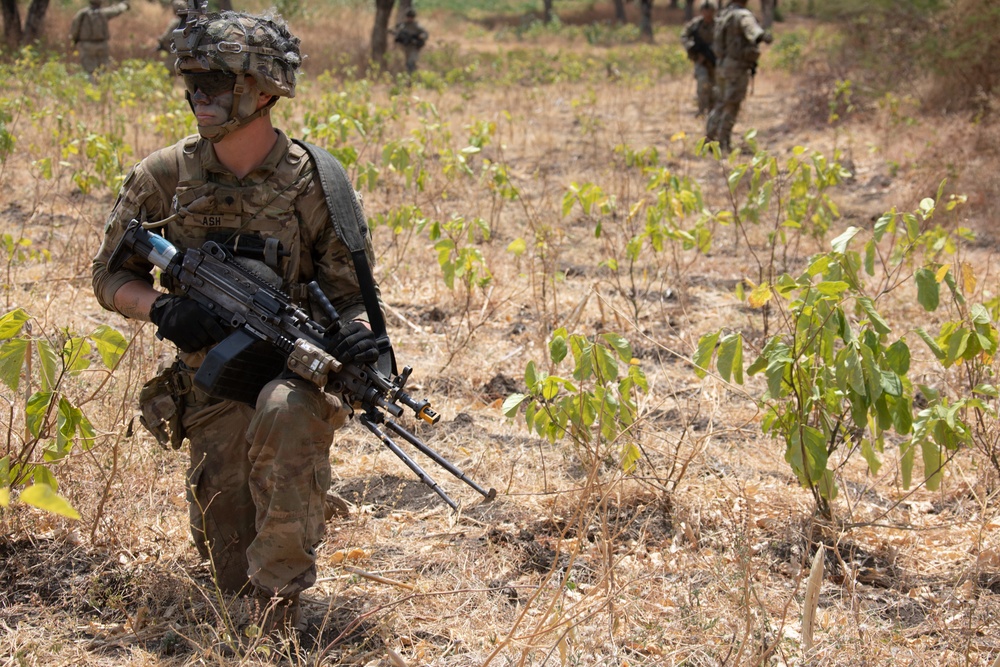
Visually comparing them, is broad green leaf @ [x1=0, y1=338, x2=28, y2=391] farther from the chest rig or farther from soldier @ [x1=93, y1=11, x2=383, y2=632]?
the chest rig

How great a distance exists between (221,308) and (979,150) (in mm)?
7565

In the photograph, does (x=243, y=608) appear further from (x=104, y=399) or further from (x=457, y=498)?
(x=104, y=399)

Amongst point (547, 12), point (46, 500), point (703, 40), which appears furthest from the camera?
point (547, 12)

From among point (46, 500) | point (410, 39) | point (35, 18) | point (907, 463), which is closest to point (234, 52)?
point (46, 500)

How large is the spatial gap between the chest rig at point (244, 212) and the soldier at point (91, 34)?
11997mm

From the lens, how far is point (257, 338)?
7.72 ft

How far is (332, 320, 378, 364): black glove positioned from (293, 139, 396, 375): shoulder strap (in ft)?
0.46

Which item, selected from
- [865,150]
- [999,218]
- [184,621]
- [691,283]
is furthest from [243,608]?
[865,150]

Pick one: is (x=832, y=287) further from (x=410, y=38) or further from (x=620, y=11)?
(x=620, y=11)

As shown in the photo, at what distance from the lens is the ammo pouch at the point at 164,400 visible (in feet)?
8.29

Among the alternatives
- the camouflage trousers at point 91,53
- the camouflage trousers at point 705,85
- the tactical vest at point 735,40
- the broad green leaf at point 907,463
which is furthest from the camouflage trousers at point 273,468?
→ the camouflage trousers at point 91,53

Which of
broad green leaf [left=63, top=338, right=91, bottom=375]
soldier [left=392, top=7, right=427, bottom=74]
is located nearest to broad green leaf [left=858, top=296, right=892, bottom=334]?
broad green leaf [left=63, top=338, right=91, bottom=375]

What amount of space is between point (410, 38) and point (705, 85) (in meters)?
5.97

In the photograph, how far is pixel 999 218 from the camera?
6762 millimetres
